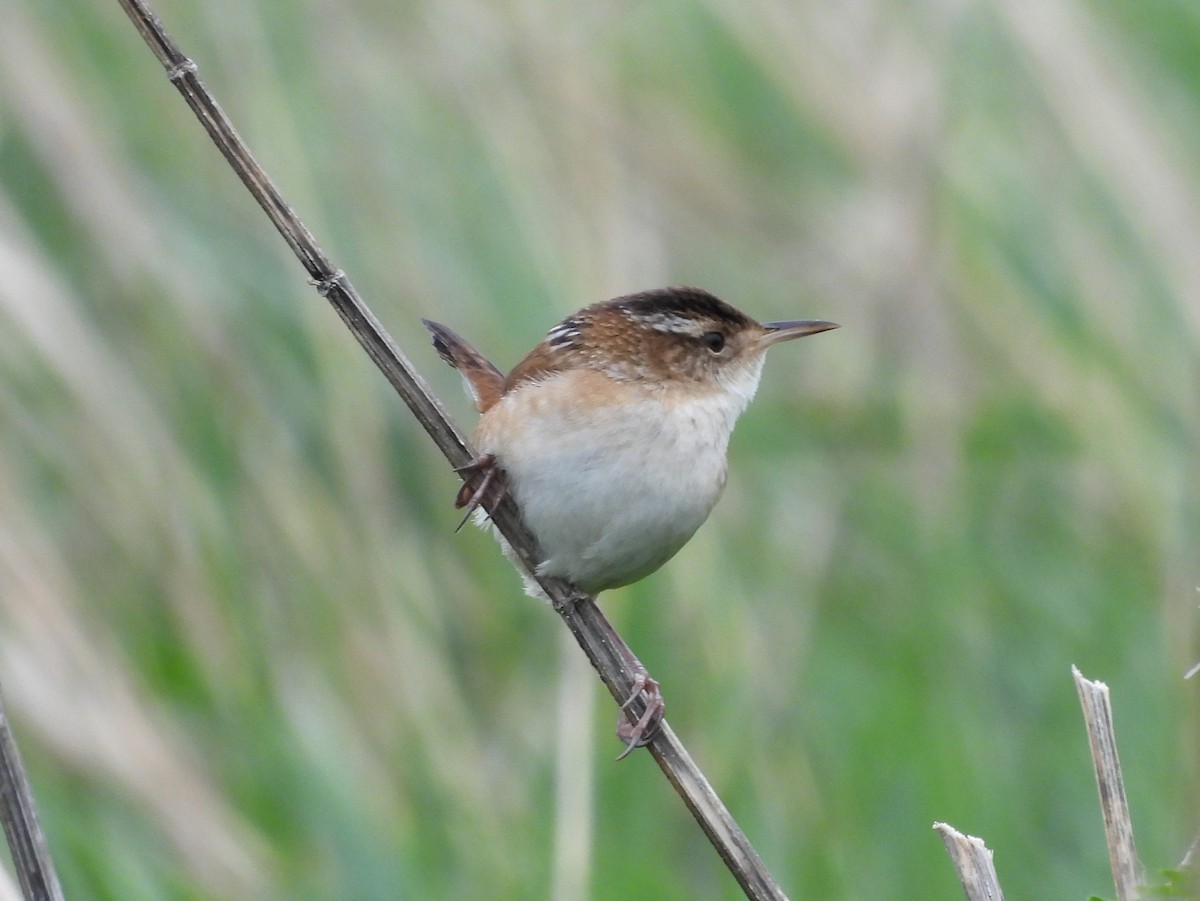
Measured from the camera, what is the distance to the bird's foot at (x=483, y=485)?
2688 mm

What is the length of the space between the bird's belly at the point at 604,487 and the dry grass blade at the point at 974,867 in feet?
3.34

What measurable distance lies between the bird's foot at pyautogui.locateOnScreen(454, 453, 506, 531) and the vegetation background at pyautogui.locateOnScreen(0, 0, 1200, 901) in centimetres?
61

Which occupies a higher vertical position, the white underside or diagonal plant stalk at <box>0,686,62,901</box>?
diagonal plant stalk at <box>0,686,62,901</box>

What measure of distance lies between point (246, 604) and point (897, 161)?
6.10 ft

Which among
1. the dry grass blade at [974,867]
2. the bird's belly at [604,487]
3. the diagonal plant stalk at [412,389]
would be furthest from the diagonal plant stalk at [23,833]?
the bird's belly at [604,487]

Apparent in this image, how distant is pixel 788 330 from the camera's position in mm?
3125

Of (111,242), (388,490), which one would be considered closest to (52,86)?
(111,242)

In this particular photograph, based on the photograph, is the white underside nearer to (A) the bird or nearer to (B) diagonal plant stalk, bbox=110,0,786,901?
(A) the bird

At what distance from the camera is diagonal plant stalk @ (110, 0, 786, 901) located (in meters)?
1.95

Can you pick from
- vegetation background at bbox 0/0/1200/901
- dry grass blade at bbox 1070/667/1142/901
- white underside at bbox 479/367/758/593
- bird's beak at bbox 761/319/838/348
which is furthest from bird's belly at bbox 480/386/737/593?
dry grass blade at bbox 1070/667/1142/901

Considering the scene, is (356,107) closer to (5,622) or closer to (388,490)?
(388,490)

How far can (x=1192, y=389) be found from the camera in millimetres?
3990

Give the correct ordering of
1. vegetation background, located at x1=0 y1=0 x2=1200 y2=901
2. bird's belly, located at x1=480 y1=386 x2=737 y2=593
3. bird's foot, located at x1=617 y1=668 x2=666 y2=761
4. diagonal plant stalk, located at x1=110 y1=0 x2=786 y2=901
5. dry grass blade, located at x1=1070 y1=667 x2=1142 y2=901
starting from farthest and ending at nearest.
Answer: vegetation background, located at x1=0 y1=0 x2=1200 y2=901
bird's belly, located at x1=480 y1=386 x2=737 y2=593
bird's foot, located at x1=617 y1=668 x2=666 y2=761
diagonal plant stalk, located at x1=110 y1=0 x2=786 y2=901
dry grass blade, located at x1=1070 y1=667 x2=1142 y2=901

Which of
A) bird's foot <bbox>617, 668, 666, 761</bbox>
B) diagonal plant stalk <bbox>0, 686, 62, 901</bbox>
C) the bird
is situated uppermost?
diagonal plant stalk <bbox>0, 686, 62, 901</bbox>
